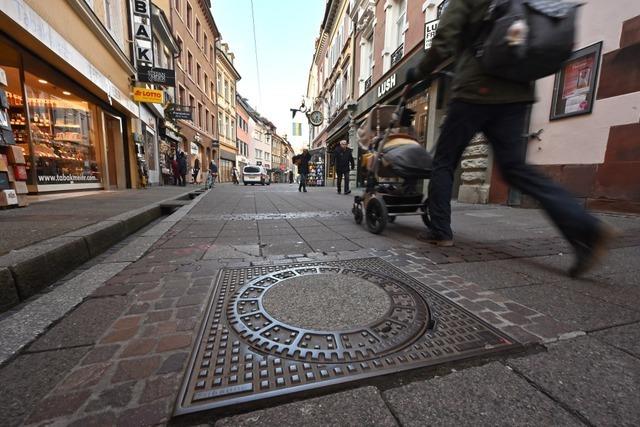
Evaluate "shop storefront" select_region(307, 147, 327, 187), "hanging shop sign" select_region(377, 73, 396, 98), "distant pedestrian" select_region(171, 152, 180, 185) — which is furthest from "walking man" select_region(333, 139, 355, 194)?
"shop storefront" select_region(307, 147, 327, 187)

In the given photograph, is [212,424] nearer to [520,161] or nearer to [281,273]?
[281,273]

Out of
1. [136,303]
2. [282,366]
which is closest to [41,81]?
[136,303]

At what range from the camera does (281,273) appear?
1.94m

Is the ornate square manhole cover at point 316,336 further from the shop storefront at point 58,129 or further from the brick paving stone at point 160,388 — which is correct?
the shop storefront at point 58,129

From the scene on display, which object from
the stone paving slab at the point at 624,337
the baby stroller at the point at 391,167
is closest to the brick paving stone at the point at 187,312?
the stone paving slab at the point at 624,337

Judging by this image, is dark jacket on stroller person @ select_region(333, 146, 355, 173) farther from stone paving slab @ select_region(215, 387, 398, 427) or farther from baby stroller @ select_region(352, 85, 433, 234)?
stone paving slab @ select_region(215, 387, 398, 427)

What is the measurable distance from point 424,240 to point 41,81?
8899mm

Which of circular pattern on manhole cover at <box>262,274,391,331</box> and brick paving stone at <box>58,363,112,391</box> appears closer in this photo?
brick paving stone at <box>58,363,112,391</box>

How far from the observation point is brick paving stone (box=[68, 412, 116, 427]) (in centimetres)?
79

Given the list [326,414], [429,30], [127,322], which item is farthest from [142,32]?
[326,414]

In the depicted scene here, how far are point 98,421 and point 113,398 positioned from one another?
9cm

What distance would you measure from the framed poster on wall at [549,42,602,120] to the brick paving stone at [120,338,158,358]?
6050 millimetres

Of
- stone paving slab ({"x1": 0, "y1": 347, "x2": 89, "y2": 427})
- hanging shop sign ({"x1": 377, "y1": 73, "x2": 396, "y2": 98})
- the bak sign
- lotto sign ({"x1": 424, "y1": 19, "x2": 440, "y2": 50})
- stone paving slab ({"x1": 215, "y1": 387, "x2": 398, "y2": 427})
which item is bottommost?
stone paving slab ({"x1": 0, "y1": 347, "x2": 89, "y2": 427})

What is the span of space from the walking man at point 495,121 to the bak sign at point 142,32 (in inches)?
462
